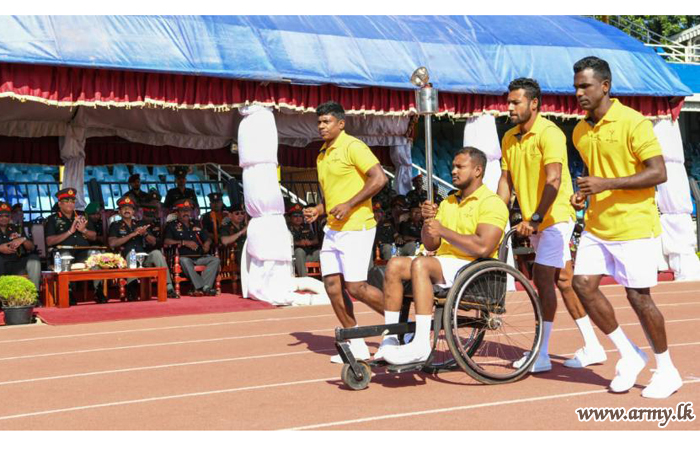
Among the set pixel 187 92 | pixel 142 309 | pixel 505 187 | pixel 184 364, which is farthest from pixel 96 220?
pixel 505 187

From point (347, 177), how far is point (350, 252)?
56 cm

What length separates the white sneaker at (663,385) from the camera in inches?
207

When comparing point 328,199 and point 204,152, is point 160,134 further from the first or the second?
point 328,199

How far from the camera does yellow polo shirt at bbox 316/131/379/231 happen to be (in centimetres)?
680

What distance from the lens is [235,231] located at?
538 inches

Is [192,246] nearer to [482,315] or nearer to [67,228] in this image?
[67,228]

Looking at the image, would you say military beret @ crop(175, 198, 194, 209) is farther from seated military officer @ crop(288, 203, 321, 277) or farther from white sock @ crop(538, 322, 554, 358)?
white sock @ crop(538, 322, 554, 358)

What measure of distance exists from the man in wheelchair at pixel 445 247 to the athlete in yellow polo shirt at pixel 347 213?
0.60 m

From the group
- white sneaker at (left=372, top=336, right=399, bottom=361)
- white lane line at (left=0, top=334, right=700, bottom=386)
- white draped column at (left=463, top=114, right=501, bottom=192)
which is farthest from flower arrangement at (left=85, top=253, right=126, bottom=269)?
white sneaker at (left=372, top=336, right=399, bottom=361)

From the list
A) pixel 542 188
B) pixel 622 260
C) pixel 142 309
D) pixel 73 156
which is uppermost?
pixel 73 156

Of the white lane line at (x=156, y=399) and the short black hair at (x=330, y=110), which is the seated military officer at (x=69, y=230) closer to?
the short black hair at (x=330, y=110)

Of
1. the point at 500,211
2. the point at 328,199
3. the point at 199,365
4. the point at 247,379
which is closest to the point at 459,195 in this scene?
the point at 500,211

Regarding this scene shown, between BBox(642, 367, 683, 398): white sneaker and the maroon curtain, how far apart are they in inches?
313

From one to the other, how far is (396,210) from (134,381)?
31.8 feet
